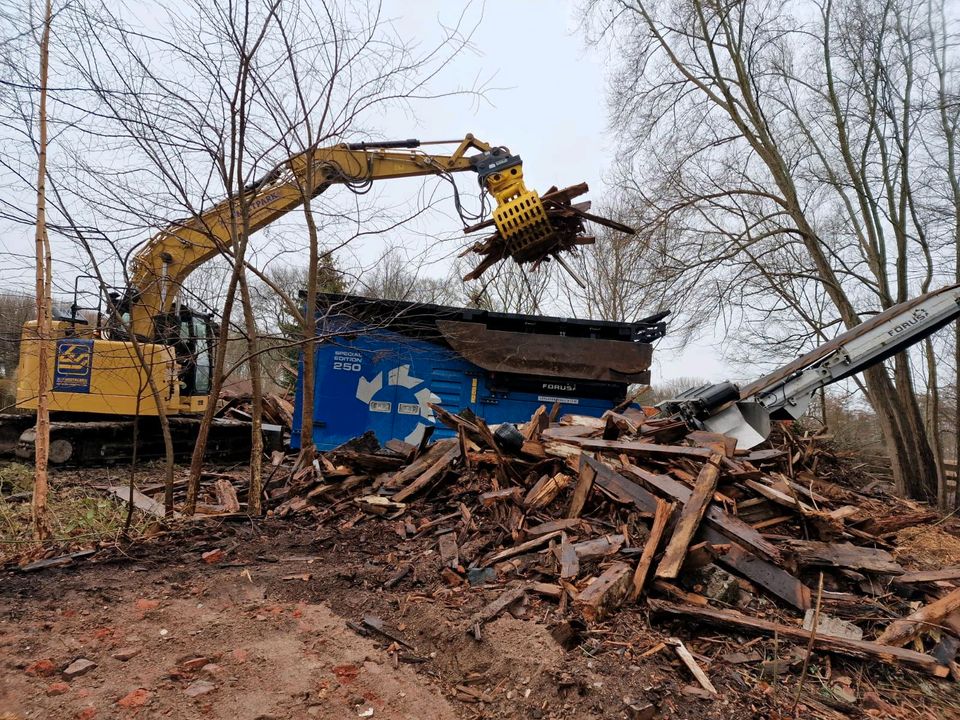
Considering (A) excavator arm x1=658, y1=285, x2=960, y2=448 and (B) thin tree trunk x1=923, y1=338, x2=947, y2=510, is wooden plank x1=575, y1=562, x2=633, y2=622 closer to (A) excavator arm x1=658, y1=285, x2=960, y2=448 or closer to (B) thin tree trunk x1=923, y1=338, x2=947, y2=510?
(A) excavator arm x1=658, y1=285, x2=960, y2=448

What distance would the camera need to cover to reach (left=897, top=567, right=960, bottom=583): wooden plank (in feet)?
14.8

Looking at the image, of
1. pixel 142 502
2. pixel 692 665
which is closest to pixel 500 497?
pixel 692 665

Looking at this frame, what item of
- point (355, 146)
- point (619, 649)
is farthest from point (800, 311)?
point (619, 649)

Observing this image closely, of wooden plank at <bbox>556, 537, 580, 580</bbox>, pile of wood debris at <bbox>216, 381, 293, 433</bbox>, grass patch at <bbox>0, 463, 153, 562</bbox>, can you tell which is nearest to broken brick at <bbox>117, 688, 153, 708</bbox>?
wooden plank at <bbox>556, 537, 580, 580</bbox>

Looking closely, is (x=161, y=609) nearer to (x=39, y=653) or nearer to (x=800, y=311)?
(x=39, y=653)

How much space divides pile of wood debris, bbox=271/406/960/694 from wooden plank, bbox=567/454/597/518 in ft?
0.06

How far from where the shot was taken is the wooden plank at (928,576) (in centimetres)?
451

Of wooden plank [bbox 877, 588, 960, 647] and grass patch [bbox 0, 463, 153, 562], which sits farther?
grass patch [bbox 0, 463, 153, 562]

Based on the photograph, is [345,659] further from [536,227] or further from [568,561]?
[536,227]

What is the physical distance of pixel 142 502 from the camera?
261 inches

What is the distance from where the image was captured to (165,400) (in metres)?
10.5

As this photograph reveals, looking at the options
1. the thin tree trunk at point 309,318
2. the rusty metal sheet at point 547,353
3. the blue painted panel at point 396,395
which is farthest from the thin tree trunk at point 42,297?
the rusty metal sheet at point 547,353

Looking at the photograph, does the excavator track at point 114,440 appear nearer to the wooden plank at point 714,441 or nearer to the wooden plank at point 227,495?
the wooden plank at point 227,495

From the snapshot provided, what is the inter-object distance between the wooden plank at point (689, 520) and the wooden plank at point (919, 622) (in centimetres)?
127
